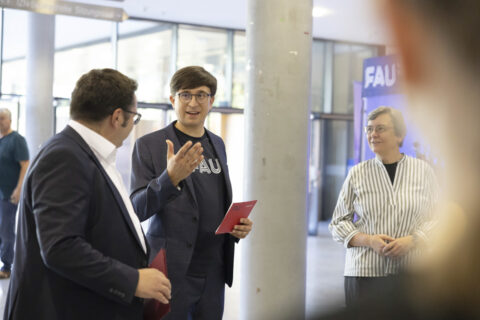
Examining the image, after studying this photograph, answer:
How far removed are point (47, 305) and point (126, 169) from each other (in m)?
8.48

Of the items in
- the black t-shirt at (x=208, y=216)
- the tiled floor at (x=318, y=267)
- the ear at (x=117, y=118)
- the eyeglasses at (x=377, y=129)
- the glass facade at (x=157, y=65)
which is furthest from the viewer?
the glass facade at (x=157, y=65)

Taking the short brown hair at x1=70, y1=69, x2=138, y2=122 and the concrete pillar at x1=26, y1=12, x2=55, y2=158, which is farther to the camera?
the concrete pillar at x1=26, y1=12, x2=55, y2=158

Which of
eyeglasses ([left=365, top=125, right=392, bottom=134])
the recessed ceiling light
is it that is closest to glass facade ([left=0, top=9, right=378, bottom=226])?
the recessed ceiling light

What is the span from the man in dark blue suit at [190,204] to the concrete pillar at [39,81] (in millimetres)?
6597

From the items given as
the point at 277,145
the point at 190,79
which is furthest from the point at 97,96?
the point at 277,145

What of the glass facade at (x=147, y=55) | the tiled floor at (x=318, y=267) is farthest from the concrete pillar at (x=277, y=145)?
the glass facade at (x=147, y=55)

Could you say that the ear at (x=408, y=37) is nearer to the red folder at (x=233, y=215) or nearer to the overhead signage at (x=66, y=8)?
the red folder at (x=233, y=215)

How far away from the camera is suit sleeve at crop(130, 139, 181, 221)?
211 cm

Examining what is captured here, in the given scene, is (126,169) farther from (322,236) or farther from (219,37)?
(322,236)

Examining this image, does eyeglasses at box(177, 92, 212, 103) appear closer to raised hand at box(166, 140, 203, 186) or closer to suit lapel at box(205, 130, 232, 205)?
suit lapel at box(205, 130, 232, 205)

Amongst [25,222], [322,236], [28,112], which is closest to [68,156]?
[25,222]

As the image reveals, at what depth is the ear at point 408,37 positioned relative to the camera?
35 cm

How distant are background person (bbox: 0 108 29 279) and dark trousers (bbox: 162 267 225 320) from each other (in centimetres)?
407

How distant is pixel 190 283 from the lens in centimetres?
232
